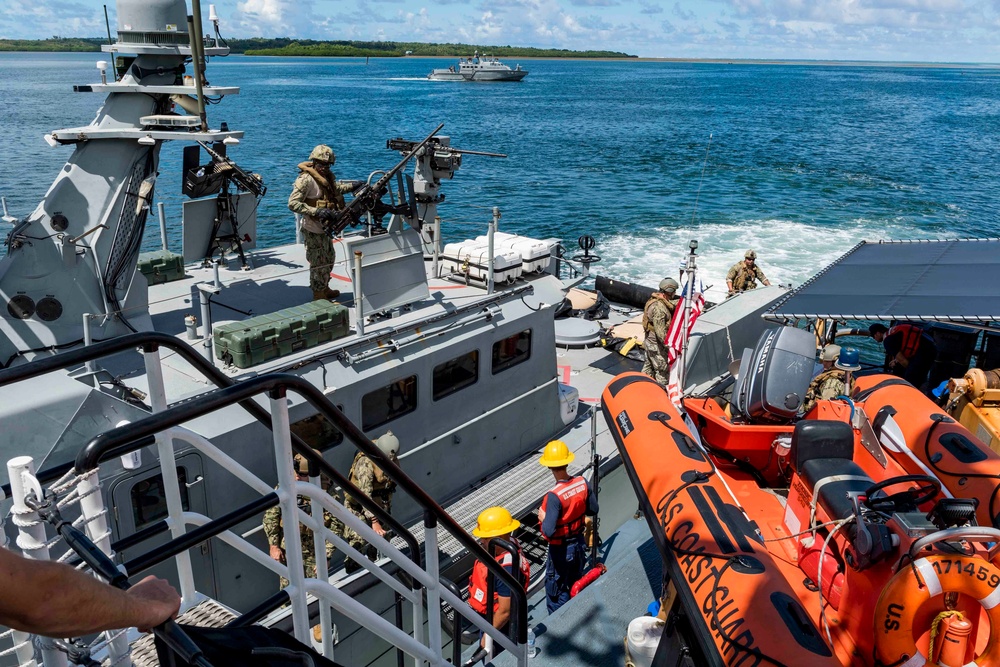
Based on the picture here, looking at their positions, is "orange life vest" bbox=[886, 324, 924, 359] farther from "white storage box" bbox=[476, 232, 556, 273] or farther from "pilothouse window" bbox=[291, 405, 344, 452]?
"pilothouse window" bbox=[291, 405, 344, 452]

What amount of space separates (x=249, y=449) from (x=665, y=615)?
10.8ft

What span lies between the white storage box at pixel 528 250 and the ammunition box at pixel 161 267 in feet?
10.8

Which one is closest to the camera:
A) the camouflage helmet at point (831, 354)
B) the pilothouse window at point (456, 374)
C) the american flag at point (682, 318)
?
the pilothouse window at point (456, 374)

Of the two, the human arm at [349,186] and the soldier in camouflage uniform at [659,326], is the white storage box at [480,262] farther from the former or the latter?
the soldier in camouflage uniform at [659,326]

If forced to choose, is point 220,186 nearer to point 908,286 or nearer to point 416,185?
point 416,185

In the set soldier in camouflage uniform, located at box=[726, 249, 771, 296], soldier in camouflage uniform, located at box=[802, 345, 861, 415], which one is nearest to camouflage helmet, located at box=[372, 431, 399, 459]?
soldier in camouflage uniform, located at box=[802, 345, 861, 415]

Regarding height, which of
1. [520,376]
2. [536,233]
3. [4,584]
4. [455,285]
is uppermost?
[4,584]

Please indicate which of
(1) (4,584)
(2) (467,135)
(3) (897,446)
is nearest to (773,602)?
(3) (897,446)

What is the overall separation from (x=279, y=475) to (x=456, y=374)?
209 inches

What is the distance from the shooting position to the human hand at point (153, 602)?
162 centimetres

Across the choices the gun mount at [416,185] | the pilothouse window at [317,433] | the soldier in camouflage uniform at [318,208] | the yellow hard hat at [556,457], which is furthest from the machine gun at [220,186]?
the yellow hard hat at [556,457]

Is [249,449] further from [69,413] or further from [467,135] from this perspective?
[467,135]

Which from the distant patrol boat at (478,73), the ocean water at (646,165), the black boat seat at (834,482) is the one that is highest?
the distant patrol boat at (478,73)

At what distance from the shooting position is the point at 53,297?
21.2ft
